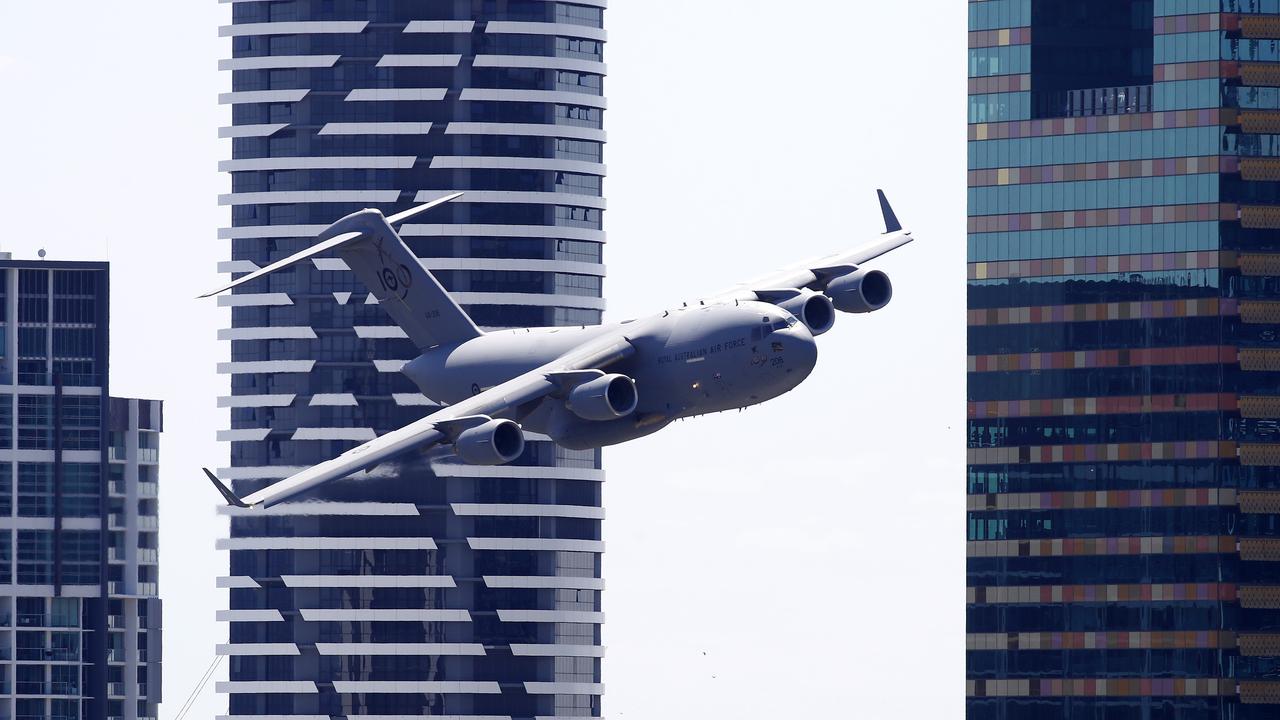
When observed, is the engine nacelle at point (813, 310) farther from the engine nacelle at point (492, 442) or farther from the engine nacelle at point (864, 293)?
the engine nacelle at point (492, 442)

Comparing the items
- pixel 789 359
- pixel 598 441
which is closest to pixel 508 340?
pixel 598 441

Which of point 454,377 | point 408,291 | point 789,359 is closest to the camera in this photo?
point 789,359

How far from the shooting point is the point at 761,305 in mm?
109438

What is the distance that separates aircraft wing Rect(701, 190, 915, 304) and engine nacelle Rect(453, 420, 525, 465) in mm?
10470

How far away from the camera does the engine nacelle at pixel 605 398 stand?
356ft

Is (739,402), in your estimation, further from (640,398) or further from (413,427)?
(413,427)

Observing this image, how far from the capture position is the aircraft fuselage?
108 m

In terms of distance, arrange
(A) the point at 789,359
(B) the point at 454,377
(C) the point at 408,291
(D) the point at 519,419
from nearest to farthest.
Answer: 1. (A) the point at 789,359
2. (D) the point at 519,419
3. (B) the point at 454,377
4. (C) the point at 408,291

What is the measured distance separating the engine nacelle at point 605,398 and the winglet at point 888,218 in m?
22.7

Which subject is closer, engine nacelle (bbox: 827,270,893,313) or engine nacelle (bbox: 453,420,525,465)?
engine nacelle (bbox: 453,420,525,465)

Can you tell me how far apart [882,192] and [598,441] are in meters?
21.8

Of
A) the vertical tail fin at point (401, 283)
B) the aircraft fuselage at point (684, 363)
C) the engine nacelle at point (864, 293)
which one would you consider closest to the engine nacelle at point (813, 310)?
the aircraft fuselage at point (684, 363)

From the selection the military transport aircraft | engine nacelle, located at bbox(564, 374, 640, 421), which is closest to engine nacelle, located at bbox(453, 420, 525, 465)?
the military transport aircraft

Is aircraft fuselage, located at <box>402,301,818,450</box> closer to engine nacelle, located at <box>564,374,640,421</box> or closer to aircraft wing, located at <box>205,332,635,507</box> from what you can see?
aircraft wing, located at <box>205,332,635,507</box>
